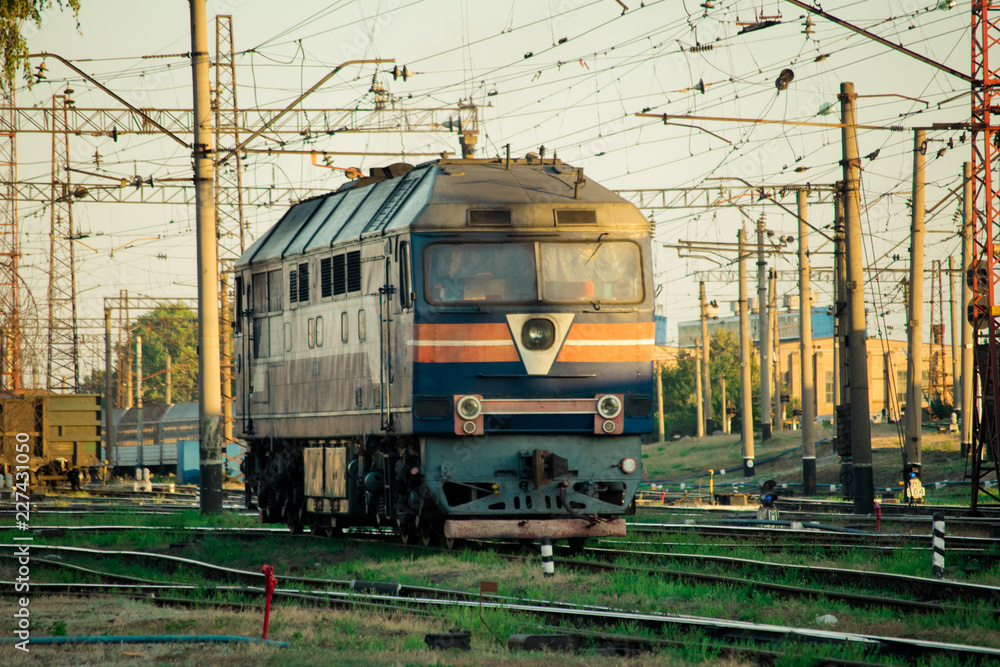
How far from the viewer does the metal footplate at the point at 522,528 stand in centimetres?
1417

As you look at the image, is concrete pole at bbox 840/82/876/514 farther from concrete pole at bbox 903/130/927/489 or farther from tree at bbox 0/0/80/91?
tree at bbox 0/0/80/91

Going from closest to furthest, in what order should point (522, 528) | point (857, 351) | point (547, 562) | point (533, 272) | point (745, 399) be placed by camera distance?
point (547, 562)
point (522, 528)
point (533, 272)
point (857, 351)
point (745, 399)

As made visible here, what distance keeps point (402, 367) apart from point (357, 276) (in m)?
1.94

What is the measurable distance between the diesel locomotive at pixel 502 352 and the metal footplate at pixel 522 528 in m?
0.02

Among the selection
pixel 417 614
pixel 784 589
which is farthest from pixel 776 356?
pixel 417 614

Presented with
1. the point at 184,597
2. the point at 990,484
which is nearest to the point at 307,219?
the point at 184,597

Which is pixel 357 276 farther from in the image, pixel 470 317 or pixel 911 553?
pixel 911 553

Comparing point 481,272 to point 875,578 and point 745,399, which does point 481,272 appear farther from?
point 745,399

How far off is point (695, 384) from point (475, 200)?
73897mm

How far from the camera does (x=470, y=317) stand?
14.5 metres

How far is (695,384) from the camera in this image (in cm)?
8725

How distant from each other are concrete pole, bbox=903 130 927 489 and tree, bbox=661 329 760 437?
161 feet

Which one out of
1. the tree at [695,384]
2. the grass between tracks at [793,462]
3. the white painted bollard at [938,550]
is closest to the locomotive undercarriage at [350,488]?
the white painted bollard at [938,550]

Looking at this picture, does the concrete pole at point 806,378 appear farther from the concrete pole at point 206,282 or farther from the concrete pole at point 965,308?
the concrete pole at point 206,282
